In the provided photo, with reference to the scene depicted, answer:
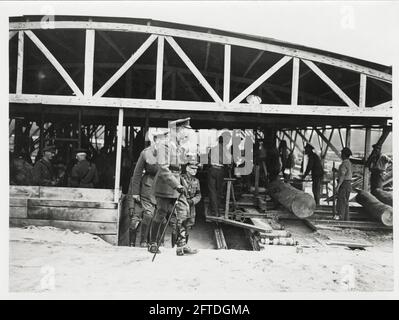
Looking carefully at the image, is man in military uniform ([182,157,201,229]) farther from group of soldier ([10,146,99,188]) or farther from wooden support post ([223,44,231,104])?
group of soldier ([10,146,99,188])

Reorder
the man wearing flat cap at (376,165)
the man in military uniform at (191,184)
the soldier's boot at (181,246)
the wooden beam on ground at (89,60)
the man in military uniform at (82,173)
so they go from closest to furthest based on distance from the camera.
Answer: the soldier's boot at (181,246) → the man in military uniform at (191,184) → the wooden beam on ground at (89,60) → the man in military uniform at (82,173) → the man wearing flat cap at (376,165)

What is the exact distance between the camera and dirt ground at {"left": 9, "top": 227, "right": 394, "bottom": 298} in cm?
464

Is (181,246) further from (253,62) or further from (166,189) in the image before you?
(253,62)

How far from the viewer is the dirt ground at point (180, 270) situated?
464 cm

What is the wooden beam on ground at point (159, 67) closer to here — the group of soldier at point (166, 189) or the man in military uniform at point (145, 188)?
the group of soldier at point (166, 189)

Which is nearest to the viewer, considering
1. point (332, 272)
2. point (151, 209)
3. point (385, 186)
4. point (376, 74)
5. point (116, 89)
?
point (332, 272)

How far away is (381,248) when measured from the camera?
7402 mm

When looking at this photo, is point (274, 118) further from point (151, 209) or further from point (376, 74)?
point (151, 209)

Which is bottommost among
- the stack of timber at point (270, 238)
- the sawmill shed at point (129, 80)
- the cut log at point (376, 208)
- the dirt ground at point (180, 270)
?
the dirt ground at point (180, 270)

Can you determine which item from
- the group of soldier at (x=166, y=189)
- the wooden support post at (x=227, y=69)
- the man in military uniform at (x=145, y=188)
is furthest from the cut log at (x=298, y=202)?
the man in military uniform at (x=145, y=188)

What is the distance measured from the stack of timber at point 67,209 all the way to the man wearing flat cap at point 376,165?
6400mm

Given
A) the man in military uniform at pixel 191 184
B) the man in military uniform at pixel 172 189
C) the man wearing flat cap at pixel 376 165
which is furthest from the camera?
the man wearing flat cap at pixel 376 165
